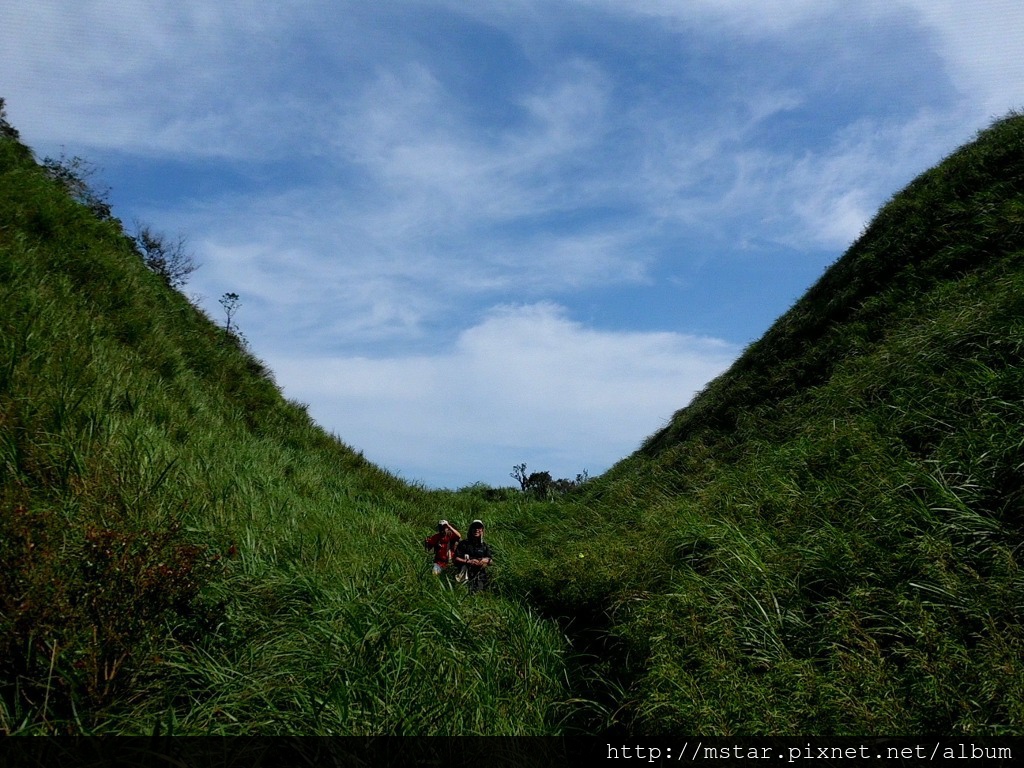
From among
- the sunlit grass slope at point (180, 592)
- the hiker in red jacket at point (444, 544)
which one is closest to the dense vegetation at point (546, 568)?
the sunlit grass slope at point (180, 592)

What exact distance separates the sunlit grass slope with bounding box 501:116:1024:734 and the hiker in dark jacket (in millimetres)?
600

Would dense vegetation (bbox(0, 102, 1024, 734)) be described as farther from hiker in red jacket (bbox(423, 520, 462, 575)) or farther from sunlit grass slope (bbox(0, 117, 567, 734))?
hiker in red jacket (bbox(423, 520, 462, 575))

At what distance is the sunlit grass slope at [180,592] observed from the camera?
3488mm

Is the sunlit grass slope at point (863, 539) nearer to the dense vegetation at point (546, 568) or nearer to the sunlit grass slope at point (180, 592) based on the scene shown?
the dense vegetation at point (546, 568)

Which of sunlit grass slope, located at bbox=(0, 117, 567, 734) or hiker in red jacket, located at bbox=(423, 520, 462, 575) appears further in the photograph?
hiker in red jacket, located at bbox=(423, 520, 462, 575)

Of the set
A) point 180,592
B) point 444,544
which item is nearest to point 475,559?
point 444,544

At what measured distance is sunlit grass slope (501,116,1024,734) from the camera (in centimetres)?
355

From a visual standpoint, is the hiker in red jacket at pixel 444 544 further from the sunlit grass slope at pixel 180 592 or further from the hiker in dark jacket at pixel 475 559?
the sunlit grass slope at pixel 180 592

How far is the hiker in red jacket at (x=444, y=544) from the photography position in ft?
26.5

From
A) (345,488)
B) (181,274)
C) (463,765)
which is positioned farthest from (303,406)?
(463,765)

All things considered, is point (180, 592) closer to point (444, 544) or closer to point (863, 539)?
point (444, 544)

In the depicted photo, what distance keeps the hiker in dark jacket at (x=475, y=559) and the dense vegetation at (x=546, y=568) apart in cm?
33

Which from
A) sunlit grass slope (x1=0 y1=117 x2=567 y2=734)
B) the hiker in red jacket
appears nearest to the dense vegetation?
sunlit grass slope (x1=0 y1=117 x2=567 y2=734)

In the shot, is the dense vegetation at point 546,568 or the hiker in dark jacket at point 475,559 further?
the hiker in dark jacket at point 475,559
